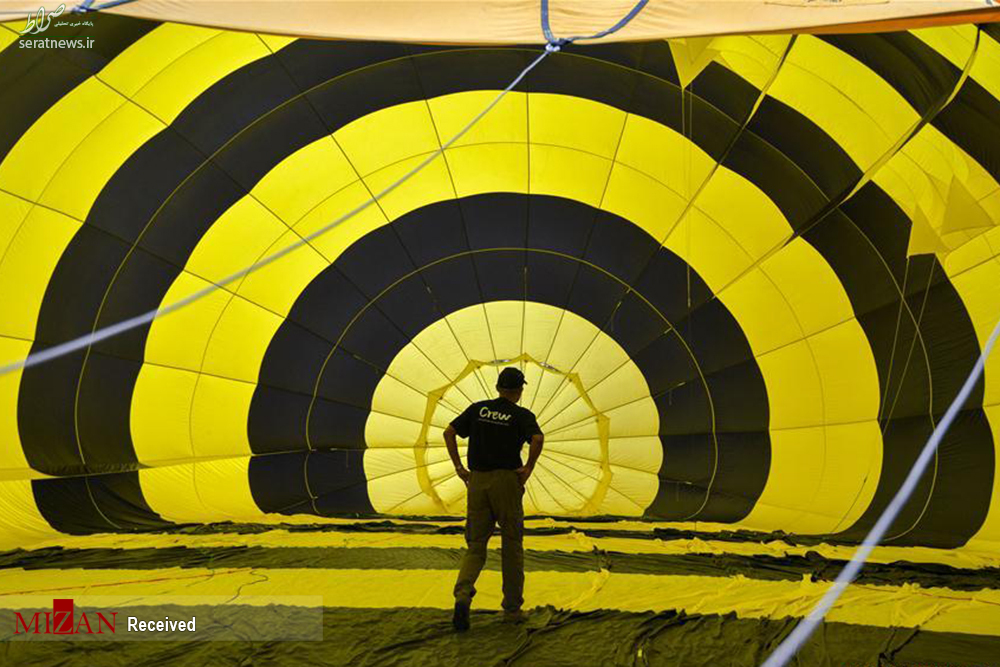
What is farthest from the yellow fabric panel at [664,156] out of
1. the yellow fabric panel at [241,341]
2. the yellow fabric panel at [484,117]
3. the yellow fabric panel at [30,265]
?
the yellow fabric panel at [30,265]

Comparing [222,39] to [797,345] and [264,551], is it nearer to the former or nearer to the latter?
[264,551]

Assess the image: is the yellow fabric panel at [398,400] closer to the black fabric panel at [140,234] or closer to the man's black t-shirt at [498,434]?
the black fabric panel at [140,234]

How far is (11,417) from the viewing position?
5367 mm

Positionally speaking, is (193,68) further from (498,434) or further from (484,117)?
(498,434)

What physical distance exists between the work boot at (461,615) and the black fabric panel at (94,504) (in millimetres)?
3206

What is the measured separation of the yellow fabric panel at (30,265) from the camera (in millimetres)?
5195

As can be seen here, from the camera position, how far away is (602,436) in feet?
22.5

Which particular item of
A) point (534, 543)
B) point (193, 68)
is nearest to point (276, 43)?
point (193, 68)

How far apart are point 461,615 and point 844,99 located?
336 cm

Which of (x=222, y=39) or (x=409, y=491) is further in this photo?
(x=409, y=491)

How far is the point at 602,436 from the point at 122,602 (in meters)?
3.68

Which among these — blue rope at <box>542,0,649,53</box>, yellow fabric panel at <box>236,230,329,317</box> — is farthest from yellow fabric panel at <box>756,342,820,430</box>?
blue rope at <box>542,0,649,53</box>

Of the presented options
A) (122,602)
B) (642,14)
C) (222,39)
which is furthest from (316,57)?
(122,602)

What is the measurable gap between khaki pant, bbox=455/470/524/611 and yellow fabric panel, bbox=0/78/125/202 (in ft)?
9.79
